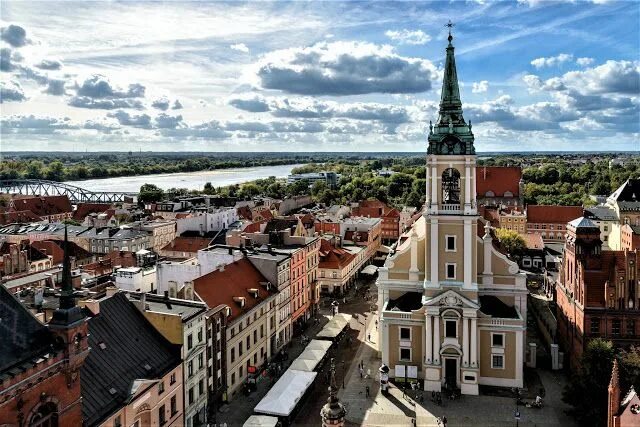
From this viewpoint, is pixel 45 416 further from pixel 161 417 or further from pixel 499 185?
pixel 499 185

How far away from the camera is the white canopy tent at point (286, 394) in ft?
131

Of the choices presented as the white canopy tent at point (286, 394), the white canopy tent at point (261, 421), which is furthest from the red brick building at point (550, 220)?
the white canopy tent at point (261, 421)

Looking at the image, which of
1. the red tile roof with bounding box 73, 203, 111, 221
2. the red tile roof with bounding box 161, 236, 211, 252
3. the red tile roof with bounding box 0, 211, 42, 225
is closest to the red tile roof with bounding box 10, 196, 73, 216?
the red tile roof with bounding box 73, 203, 111, 221

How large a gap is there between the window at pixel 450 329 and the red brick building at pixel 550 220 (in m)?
79.8

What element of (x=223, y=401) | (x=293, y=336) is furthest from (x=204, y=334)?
(x=293, y=336)

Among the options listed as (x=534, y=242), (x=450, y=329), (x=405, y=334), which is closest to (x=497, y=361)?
(x=450, y=329)

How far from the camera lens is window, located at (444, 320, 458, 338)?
48938 mm

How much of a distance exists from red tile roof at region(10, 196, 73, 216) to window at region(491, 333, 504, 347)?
13025 cm

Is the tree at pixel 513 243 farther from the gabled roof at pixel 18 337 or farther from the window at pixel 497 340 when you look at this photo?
the gabled roof at pixel 18 337

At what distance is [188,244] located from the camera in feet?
310

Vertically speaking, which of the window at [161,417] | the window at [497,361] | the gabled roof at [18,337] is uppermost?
the gabled roof at [18,337]

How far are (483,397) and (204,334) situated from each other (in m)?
23.5

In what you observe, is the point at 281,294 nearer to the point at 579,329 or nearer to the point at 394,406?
the point at 394,406

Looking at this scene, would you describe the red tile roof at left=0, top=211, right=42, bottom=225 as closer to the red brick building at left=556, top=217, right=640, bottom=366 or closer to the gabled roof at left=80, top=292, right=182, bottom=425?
the gabled roof at left=80, top=292, right=182, bottom=425
